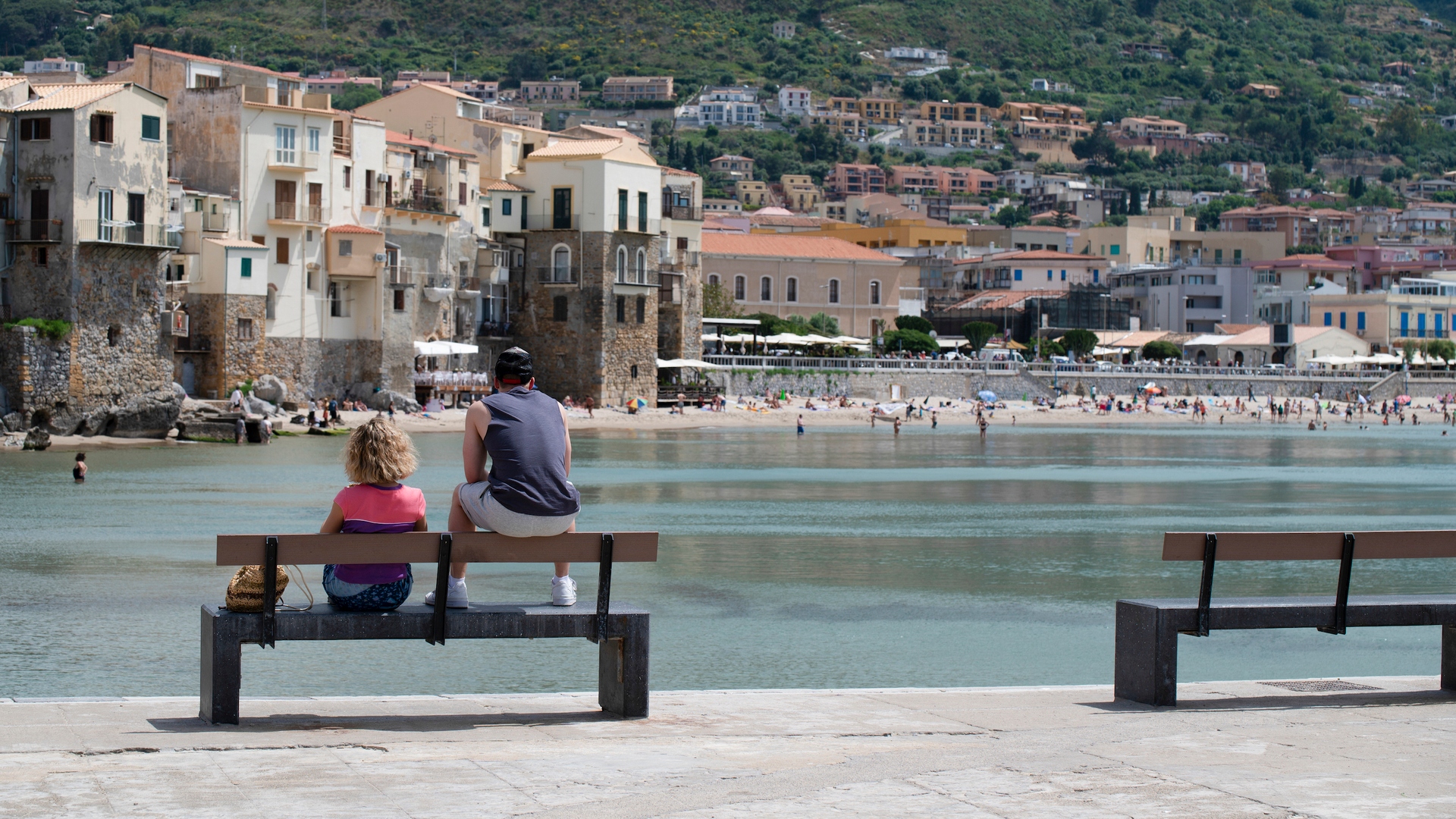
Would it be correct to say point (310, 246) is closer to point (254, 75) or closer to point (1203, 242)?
point (254, 75)

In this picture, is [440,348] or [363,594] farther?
[440,348]

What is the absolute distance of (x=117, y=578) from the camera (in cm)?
1728

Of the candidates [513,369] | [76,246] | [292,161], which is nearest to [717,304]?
[292,161]

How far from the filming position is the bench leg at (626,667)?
7.29 m

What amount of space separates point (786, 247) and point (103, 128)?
1889 inches

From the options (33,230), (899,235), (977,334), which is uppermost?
(899,235)

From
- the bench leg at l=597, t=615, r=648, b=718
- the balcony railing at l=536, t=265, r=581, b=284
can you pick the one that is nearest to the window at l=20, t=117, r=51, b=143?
the balcony railing at l=536, t=265, r=581, b=284

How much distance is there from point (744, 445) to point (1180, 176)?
460 feet

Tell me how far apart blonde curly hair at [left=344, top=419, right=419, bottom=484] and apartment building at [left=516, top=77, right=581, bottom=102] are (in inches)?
6364

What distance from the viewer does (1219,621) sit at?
26.0 feet

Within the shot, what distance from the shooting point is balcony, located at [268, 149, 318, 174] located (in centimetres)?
4775

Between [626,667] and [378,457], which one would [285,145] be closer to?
[378,457]

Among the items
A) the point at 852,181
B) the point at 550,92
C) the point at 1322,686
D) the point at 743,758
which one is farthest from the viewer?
the point at 550,92

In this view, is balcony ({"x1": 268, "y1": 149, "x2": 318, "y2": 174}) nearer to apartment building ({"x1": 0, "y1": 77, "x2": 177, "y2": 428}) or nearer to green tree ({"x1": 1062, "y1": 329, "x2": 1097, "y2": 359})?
apartment building ({"x1": 0, "y1": 77, "x2": 177, "y2": 428})
